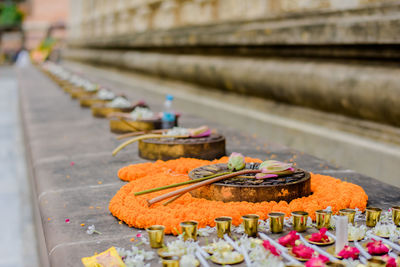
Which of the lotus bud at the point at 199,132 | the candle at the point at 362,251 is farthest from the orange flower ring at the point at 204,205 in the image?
the lotus bud at the point at 199,132

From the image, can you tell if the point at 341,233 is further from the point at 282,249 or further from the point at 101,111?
the point at 101,111

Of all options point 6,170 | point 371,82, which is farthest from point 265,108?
point 6,170

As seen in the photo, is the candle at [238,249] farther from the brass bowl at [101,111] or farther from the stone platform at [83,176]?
the brass bowl at [101,111]

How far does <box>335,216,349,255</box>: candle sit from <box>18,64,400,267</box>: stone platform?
621 mm

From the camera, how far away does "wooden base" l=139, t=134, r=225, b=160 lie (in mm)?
3402

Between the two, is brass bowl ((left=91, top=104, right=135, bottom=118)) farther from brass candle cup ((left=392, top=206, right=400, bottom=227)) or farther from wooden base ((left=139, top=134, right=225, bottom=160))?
brass candle cup ((left=392, top=206, right=400, bottom=227))

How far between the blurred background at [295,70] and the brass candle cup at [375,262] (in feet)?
7.05

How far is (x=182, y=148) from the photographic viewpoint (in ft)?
11.1

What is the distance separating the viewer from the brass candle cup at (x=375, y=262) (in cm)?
159

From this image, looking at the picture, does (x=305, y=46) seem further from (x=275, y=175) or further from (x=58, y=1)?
(x=58, y=1)

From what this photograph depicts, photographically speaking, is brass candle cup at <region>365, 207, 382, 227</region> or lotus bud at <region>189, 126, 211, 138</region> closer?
brass candle cup at <region>365, 207, 382, 227</region>

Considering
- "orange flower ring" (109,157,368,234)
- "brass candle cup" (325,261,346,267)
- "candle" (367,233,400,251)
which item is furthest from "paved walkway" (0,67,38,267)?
"brass candle cup" (325,261,346,267)

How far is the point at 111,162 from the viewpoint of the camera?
3.56 meters

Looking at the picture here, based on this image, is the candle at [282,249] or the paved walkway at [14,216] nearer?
the candle at [282,249]
